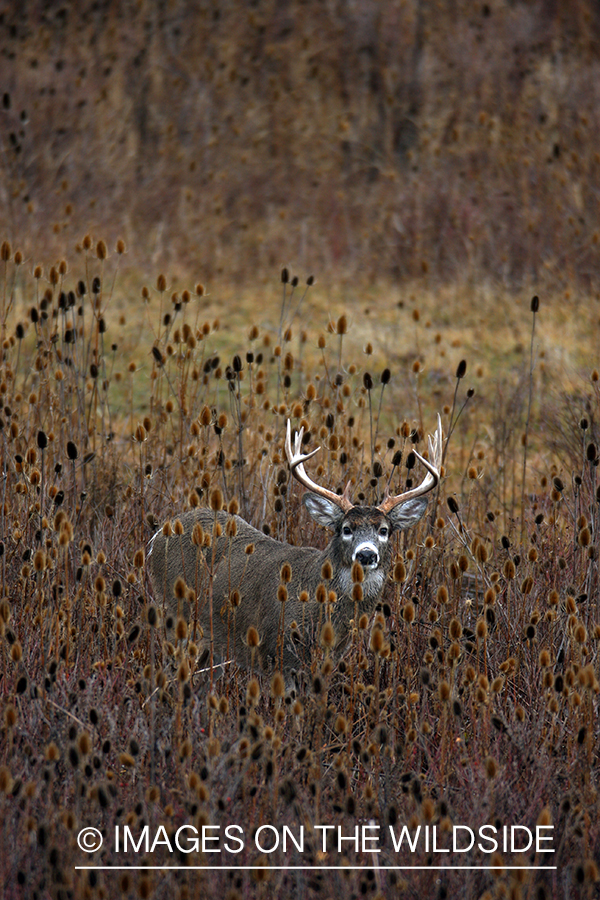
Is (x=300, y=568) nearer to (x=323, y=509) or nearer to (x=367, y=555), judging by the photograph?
(x=323, y=509)

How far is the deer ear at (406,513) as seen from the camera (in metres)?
5.02

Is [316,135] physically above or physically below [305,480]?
above

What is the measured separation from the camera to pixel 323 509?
5.04 meters

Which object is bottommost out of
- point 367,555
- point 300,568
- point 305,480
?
point 300,568

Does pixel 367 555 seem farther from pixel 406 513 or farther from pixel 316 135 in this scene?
pixel 316 135

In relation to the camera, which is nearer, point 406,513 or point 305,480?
point 305,480

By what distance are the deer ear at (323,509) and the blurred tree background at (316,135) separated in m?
13.1

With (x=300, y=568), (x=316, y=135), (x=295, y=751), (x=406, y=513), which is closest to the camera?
(x=295, y=751)

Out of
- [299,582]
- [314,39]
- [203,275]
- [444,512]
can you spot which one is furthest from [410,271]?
[299,582]

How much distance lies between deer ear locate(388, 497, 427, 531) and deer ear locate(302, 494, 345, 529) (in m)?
0.26

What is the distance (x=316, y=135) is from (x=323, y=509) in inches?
616

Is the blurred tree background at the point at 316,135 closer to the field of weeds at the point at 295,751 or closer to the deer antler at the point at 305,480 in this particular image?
the deer antler at the point at 305,480

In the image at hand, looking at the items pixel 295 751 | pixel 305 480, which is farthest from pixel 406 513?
pixel 295 751

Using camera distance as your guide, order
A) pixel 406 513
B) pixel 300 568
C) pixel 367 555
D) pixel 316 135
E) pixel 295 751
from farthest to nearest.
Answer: pixel 316 135 → pixel 300 568 → pixel 406 513 → pixel 367 555 → pixel 295 751
